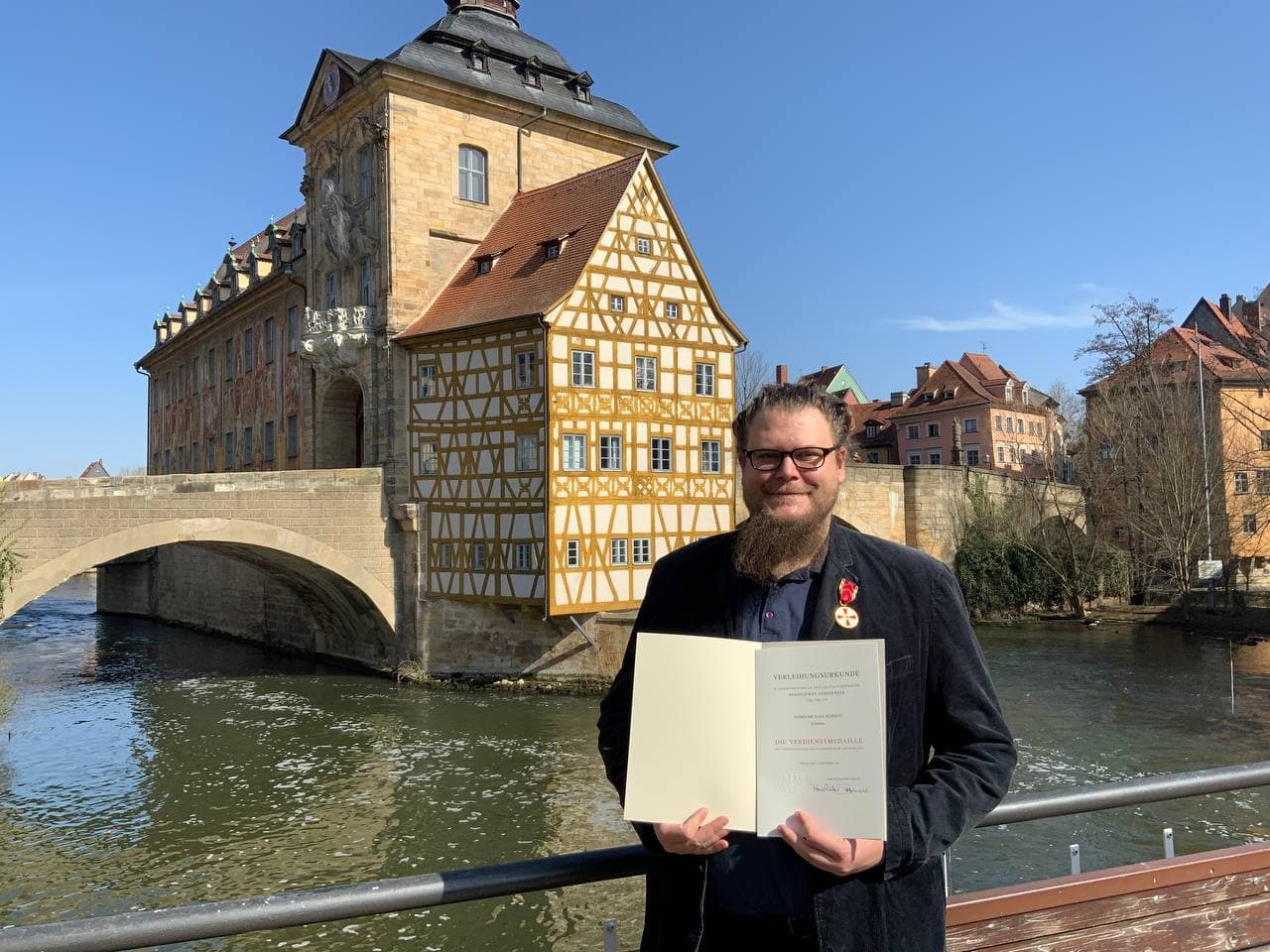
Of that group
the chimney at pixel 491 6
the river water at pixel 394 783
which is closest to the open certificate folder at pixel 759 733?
the river water at pixel 394 783

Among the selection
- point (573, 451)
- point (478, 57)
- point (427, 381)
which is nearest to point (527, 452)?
point (573, 451)

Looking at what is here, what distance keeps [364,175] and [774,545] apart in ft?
69.7

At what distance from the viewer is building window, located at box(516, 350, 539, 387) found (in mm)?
18062

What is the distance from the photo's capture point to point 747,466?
198 centimetres

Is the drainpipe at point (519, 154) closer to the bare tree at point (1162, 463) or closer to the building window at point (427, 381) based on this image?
the building window at point (427, 381)

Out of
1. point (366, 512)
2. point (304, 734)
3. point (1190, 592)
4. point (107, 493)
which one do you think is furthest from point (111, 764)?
point (1190, 592)

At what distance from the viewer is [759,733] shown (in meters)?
1.59

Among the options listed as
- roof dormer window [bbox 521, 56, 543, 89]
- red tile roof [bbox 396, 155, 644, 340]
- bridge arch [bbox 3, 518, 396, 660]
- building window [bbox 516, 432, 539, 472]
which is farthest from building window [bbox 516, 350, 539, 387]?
roof dormer window [bbox 521, 56, 543, 89]

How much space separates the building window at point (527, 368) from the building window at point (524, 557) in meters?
2.90

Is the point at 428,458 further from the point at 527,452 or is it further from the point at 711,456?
the point at 711,456

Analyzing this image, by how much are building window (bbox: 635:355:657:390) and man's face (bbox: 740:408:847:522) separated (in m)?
16.9

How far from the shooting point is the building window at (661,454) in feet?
62.3

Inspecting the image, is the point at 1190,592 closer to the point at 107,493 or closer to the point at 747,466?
the point at 107,493

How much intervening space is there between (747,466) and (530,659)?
17247 millimetres
